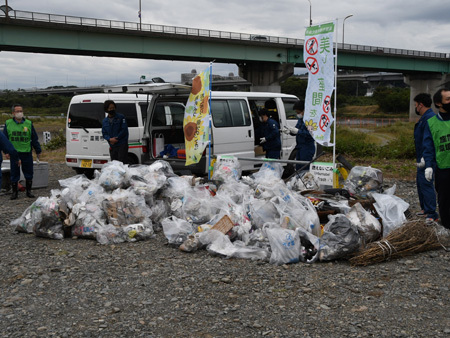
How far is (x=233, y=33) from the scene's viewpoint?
3550cm

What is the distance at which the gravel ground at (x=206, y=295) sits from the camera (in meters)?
3.42

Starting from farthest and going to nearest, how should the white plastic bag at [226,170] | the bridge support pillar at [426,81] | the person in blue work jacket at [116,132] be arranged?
the bridge support pillar at [426,81], the person in blue work jacket at [116,132], the white plastic bag at [226,170]

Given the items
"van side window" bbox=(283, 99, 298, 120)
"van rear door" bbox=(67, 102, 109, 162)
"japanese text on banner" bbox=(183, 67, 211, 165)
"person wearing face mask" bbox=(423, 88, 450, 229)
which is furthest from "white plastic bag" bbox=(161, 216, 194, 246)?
"van side window" bbox=(283, 99, 298, 120)

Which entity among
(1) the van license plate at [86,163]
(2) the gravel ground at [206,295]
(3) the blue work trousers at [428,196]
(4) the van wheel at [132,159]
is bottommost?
(2) the gravel ground at [206,295]

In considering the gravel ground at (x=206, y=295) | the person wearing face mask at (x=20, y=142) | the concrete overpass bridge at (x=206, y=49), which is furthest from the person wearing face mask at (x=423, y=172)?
the concrete overpass bridge at (x=206, y=49)

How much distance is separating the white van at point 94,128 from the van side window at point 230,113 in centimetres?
208

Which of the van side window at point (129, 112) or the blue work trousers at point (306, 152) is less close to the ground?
the van side window at point (129, 112)

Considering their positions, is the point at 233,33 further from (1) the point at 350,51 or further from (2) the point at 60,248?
(2) the point at 60,248

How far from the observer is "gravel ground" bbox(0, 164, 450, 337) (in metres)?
3.42

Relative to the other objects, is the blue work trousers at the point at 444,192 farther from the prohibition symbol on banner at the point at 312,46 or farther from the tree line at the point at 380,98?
the tree line at the point at 380,98

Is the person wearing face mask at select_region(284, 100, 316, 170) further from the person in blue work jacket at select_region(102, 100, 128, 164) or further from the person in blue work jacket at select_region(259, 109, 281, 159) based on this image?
the person in blue work jacket at select_region(102, 100, 128, 164)

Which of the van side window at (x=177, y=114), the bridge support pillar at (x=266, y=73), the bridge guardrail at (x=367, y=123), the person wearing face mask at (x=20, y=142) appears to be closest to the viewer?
the person wearing face mask at (x=20, y=142)

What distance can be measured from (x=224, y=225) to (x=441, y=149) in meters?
2.76

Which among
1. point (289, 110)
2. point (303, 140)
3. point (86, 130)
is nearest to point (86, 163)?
point (86, 130)
